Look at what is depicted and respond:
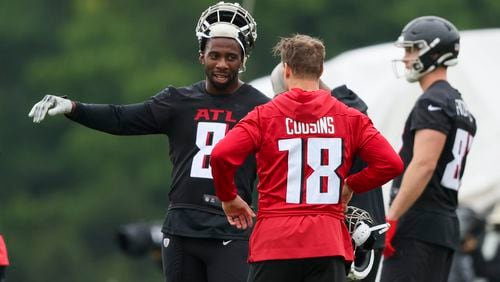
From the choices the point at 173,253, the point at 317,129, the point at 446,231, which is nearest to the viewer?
the point at 317,129

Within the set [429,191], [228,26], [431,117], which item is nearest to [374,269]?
[429,191]

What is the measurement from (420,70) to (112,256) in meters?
28.0

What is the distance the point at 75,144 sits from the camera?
134 ft

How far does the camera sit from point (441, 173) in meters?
10.3

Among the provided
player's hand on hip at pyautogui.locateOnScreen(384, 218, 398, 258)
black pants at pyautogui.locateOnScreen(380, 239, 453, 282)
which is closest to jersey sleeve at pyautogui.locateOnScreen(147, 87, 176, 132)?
player's hand on hip at pyautogui.locateOnScreen(384, 218, 398, 258)

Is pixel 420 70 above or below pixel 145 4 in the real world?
below

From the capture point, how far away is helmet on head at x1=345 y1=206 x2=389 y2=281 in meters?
9.02

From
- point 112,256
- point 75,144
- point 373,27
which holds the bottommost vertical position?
point 112,256

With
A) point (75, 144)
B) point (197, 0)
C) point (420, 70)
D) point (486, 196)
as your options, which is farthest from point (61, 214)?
point (420, 70)

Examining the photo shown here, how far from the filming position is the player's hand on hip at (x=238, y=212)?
8.61 m

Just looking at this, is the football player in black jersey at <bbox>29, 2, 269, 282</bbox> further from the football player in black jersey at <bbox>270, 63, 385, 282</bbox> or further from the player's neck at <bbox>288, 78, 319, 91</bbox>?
the player's neck at <bbox>288, 78, 319, 91</bbox>

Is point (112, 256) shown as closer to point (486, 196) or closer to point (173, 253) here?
point (486, 196)

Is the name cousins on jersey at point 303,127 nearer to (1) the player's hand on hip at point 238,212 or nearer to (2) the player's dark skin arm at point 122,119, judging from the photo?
(1) the player's hand on hip at point 238,212

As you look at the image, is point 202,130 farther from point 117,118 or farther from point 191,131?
point 117,118
